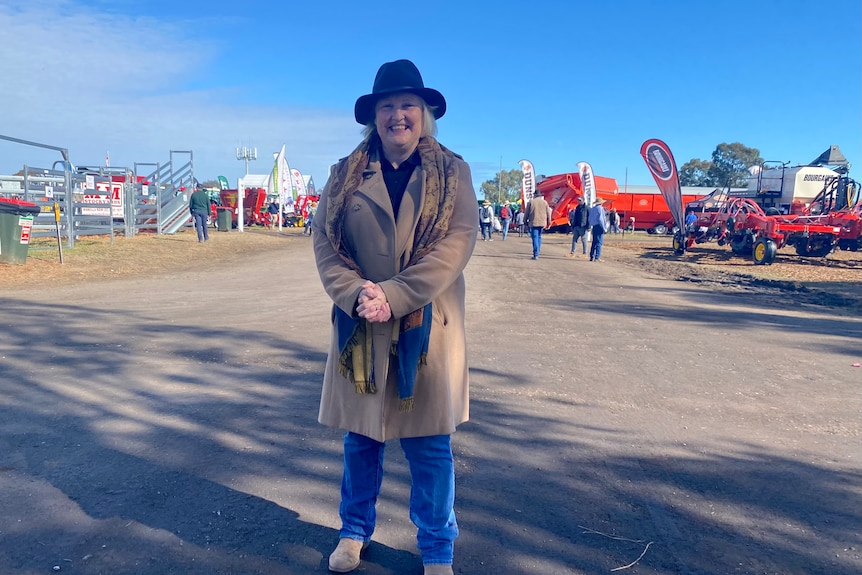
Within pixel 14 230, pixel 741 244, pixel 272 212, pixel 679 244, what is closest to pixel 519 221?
pixel 272 212

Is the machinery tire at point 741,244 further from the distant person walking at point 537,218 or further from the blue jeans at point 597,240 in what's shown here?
the distant person walking at point 537,218

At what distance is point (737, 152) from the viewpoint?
8625 centimetres

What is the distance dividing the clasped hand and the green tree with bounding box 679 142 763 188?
8752 centimetres

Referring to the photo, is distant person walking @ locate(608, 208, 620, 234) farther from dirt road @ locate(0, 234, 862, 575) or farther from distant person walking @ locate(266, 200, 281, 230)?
dirt road @ locate(0, 234, 862, 575)

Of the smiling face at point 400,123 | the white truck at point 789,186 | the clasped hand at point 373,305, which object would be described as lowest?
the clasped hand at point 373,305

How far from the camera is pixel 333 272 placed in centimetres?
270

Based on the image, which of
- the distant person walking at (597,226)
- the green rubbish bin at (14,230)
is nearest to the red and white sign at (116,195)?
the green rubbish bin at (14,230)

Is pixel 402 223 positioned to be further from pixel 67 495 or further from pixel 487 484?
pixel 67 495

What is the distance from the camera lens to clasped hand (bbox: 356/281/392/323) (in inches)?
99.3

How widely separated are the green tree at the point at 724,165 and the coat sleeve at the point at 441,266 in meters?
87.2

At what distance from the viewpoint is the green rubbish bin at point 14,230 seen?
42.2ft

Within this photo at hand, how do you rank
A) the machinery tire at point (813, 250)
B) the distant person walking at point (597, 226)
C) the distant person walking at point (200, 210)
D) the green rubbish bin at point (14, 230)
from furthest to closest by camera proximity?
the distant person walking at point (200, 210)
the machinery tire at point (813, 250)
the distant person walking at point (597, 226)
the green rubbish bin at point (14, 230)

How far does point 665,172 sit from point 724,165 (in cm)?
7446

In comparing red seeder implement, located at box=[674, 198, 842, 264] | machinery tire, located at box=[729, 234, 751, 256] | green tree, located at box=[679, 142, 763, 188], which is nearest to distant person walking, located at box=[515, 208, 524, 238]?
red seeder implement, located at box=[674, 198, 842, 264]
